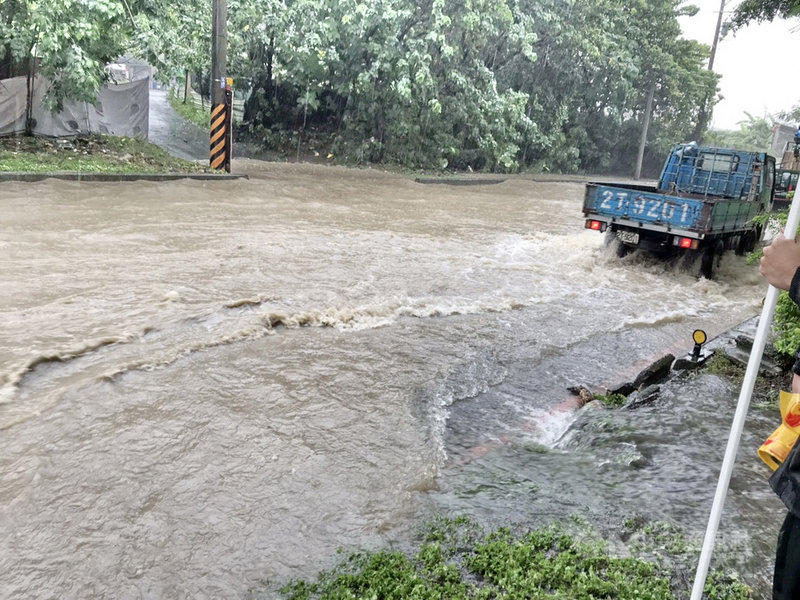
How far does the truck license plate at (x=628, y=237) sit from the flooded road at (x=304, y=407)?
0.78 meters

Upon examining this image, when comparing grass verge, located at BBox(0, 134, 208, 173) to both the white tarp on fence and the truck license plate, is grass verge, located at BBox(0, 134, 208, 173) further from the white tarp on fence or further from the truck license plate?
the truck license plate

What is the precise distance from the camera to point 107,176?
14180 mm

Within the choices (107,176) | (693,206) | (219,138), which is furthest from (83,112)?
(693,206)

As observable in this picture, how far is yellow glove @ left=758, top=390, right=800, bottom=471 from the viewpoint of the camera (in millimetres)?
1884

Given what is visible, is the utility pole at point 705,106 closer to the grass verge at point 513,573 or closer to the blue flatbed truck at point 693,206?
the blue flatbed truck at point 693,206

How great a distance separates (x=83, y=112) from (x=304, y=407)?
15744 mm

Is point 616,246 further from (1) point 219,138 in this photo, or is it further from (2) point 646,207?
(1) point 219,138

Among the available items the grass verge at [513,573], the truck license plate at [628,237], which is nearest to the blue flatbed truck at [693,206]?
the truck license plate at [628,237]

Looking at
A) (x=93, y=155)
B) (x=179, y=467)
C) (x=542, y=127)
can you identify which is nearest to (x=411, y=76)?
(x=93, y=155)

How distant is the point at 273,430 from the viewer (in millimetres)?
4355

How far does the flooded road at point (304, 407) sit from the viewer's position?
3.22m

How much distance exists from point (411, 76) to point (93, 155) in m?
10.4

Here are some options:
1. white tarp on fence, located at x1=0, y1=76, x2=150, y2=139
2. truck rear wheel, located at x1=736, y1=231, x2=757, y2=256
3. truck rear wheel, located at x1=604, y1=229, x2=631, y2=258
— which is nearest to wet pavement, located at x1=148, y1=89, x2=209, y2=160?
white tarp on fence, located at x1=0, y1=76, x2=150, y2=139

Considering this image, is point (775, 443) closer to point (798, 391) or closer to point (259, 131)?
point (798, 391)
